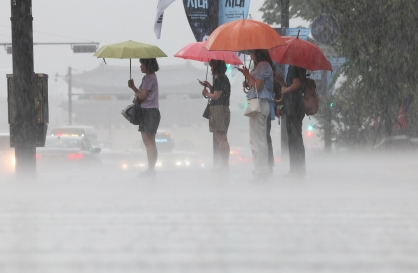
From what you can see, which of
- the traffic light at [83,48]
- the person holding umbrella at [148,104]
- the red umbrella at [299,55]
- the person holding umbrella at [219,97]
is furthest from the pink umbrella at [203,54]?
the traffic light at [83,48]

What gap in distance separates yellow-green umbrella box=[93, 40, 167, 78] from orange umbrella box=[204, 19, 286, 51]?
225 cm

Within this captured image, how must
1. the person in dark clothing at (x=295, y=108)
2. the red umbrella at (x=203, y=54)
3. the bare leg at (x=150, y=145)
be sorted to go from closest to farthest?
→ the person in dark clothing at (x=295, y=108)
the bare leg at (x=150, y=145)
the red umbrella at (x=203, y=54)

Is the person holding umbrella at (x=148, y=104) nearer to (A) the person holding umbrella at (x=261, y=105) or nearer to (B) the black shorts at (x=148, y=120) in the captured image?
(B) the black shorts at (x=148, y=120)

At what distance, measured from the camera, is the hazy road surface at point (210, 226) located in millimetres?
5559

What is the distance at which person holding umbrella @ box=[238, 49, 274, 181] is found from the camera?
1134 cm

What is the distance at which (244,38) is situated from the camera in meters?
11.2

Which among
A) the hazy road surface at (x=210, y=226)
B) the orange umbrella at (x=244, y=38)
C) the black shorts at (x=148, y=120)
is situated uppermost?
the orange umbrella at (x=244, y=38)

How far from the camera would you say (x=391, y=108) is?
22969 mm

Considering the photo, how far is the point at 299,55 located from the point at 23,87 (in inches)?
151

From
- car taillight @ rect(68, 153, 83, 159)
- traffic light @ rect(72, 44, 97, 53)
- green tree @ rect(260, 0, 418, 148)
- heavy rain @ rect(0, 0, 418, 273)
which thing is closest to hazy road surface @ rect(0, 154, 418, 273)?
heavy rain @ rect(0, 0, 418, 273)

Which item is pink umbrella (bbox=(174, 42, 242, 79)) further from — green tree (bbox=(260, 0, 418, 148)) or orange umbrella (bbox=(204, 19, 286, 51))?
green tree (bbox=(260, 0, 418, 148))

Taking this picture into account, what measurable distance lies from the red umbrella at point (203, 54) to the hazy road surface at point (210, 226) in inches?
85.6

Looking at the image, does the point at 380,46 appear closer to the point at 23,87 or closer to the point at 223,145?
the point at 223,145

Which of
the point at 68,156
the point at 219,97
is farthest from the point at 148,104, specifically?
the point at 68,156
